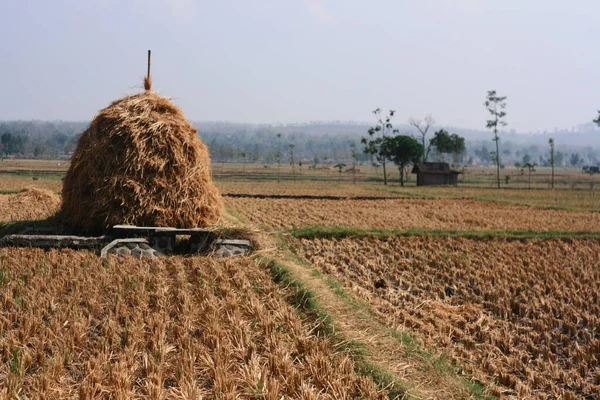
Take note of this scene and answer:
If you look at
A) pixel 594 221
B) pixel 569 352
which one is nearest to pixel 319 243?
pixel 569 352

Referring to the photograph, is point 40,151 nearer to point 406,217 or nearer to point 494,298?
point 406,217

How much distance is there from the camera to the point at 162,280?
26.5 ft

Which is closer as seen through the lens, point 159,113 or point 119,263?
point 119,263

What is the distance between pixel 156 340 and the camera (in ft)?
18.6

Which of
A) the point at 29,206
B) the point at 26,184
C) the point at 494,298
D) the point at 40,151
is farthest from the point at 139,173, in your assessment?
the point at 40,151

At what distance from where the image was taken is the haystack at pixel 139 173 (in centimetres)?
1034

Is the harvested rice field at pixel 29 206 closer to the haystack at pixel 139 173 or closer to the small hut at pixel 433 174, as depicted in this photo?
the haystack at pixel 139 173

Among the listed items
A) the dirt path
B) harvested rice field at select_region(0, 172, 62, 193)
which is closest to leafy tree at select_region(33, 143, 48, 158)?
harvested rice field at select_region(0, 172, 62, 193)

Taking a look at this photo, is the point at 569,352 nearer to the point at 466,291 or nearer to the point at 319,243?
the point at 466,291

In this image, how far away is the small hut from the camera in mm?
56166

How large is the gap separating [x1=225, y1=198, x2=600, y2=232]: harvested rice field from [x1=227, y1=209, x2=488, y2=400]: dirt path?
8457 millimetres

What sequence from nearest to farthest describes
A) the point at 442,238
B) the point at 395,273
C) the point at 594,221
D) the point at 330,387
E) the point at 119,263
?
the point at 330,387, the point at 119,263, the point at 395,273, the point at 442,238, the point at 594,221

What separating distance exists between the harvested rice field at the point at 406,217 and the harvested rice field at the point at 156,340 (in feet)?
27.6

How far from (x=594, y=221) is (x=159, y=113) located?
57.3 feet
